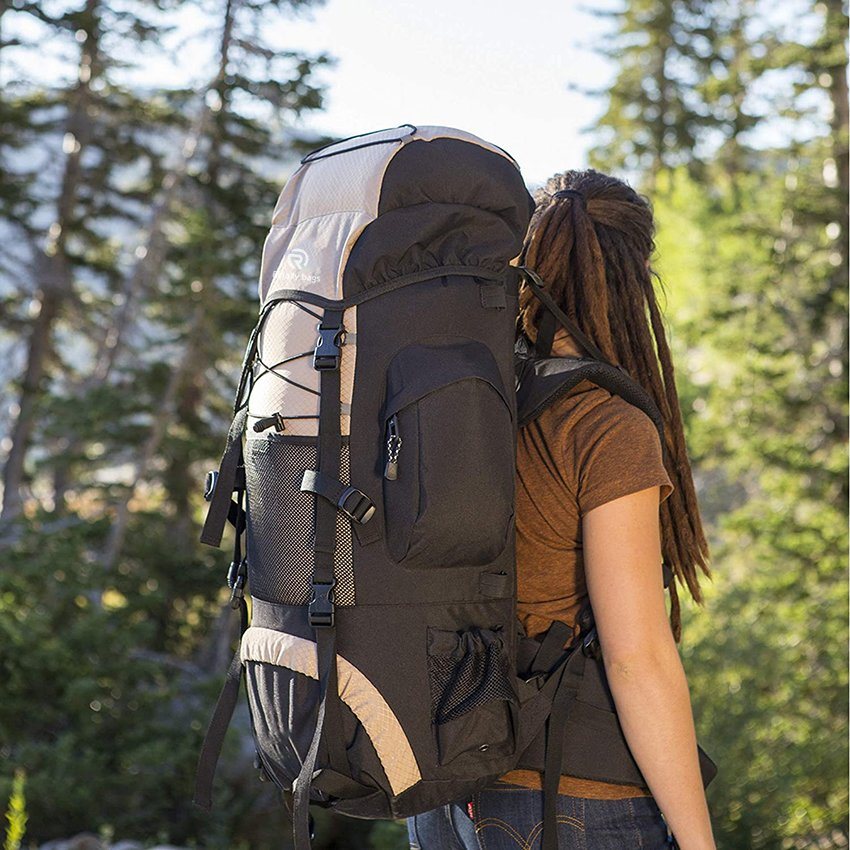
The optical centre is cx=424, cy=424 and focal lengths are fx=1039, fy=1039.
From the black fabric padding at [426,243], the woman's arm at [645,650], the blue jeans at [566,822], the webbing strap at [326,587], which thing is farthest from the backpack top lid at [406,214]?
the blue jeans at [566,822]

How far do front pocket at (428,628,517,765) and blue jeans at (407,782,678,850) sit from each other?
0.17 meters

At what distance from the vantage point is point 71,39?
14.1 metres

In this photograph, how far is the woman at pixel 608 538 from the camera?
1840 mm

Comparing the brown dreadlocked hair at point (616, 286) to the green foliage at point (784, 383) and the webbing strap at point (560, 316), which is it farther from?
the green foliage at point (784, 383)

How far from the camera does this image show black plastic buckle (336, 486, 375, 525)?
175 centimetres

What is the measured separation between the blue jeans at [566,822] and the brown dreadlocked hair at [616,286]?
0.42 m

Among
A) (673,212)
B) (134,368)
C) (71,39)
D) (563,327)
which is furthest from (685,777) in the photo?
(673,212)

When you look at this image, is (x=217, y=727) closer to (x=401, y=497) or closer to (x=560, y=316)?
(x=401, y=497)

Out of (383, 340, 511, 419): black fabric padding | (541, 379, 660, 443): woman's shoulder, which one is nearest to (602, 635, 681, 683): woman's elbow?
(541, 379, 660, 443): woman's shoulder

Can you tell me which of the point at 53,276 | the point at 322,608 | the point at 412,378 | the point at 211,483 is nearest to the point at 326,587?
the point at 322,608

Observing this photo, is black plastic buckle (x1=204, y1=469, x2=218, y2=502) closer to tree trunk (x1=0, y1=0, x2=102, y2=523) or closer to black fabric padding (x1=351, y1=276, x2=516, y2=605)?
black fabric padding (x1=351, y1=276, x2=516, y2=605)

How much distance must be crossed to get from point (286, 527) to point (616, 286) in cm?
82

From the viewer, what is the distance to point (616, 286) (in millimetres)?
2096

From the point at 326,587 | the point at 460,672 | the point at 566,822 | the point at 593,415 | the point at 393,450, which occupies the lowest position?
the point at 566,822
